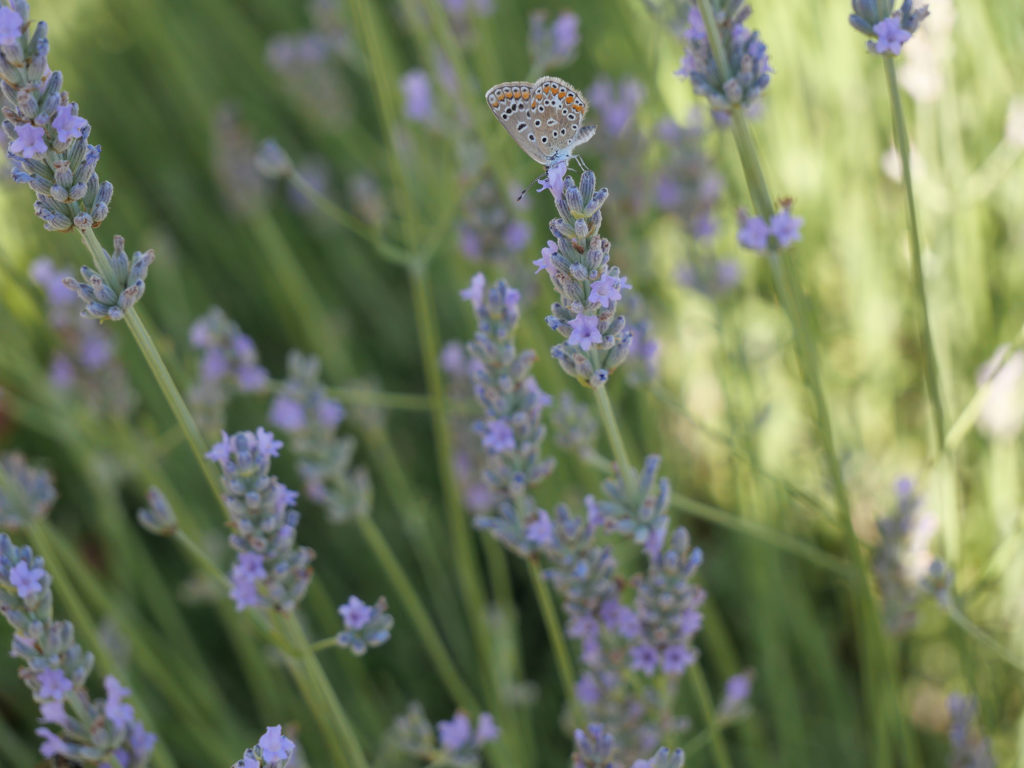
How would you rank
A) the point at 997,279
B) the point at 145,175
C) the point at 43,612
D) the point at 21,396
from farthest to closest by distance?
the point at 145,175
the point at 21,396
the point at 997,279
the point at 43,612

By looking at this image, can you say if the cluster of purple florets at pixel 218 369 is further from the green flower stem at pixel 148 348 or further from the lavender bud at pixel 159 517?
the green flower stem at pixel 148 348

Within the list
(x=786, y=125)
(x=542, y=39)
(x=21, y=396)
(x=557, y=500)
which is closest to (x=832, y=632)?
(x=557, y=500)

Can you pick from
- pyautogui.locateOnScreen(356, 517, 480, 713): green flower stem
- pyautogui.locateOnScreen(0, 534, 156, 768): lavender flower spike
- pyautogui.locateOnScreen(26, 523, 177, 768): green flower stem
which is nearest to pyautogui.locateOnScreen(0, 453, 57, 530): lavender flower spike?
pyautogui.locateOnScreen(26, 523, 177, 768): green flower stem

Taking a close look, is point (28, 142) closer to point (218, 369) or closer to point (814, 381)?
point (218, 369)

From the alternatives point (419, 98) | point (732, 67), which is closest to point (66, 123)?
point (732, 67)

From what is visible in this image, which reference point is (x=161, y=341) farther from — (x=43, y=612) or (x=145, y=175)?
(x=145, y=175)

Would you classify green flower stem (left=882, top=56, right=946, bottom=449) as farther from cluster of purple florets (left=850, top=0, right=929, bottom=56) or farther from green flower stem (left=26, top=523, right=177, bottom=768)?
green flower stem (left=26, top=523, right=177, bottom=768)

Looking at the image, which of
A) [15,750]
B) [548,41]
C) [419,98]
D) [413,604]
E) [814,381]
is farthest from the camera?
[419,98]
